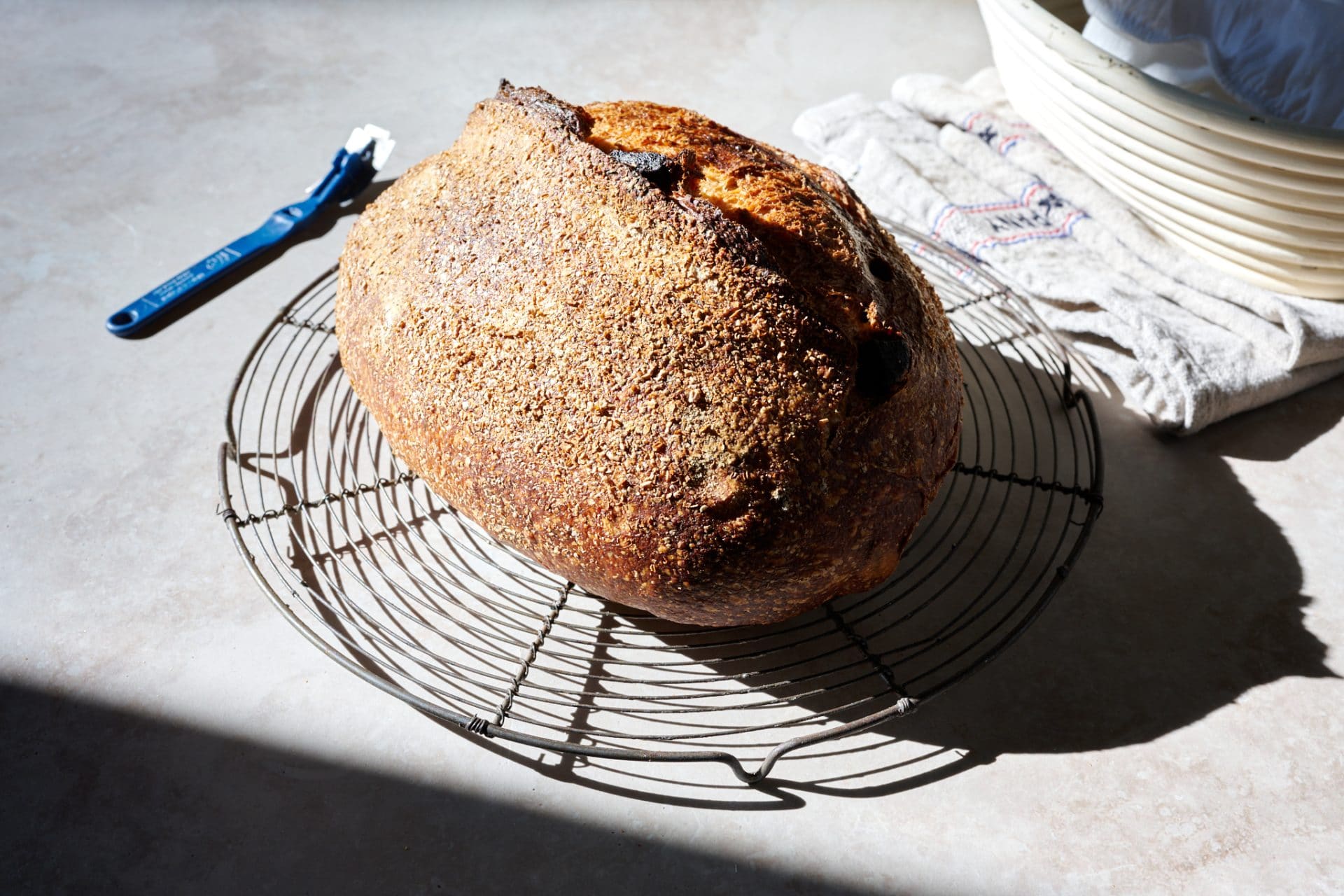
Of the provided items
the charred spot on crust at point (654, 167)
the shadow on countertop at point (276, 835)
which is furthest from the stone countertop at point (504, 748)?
the charred spot on crust at point (654, 167)

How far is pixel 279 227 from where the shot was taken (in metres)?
2.00

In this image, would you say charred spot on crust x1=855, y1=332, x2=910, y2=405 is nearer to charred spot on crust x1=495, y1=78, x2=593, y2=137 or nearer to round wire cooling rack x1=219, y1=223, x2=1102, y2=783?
round wire cooling rack x1=219, y1=223, x2=1102, y2=783

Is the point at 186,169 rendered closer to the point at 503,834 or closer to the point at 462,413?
the point at 462,413

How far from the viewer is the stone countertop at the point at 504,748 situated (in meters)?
1.17

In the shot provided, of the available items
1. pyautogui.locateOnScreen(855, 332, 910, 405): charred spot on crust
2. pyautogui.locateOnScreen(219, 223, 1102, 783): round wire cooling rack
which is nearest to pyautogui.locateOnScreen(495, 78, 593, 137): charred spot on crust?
pyautogui.locateOnScreen(855, 332, 910, 405): charred spot on crust

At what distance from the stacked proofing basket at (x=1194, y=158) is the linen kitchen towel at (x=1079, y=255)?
55 mm

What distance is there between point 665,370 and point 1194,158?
1.07 metres

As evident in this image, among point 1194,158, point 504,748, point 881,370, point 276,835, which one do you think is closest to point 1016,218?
point 1194,158

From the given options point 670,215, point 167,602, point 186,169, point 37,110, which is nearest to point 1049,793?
point 670,215

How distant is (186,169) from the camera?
2.19 metres

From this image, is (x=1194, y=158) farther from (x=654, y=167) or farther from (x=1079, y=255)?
(x=654, y=167)

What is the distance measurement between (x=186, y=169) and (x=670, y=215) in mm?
1507

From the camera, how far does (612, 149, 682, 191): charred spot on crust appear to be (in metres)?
1.20

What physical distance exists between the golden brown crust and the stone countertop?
0.87 feet
